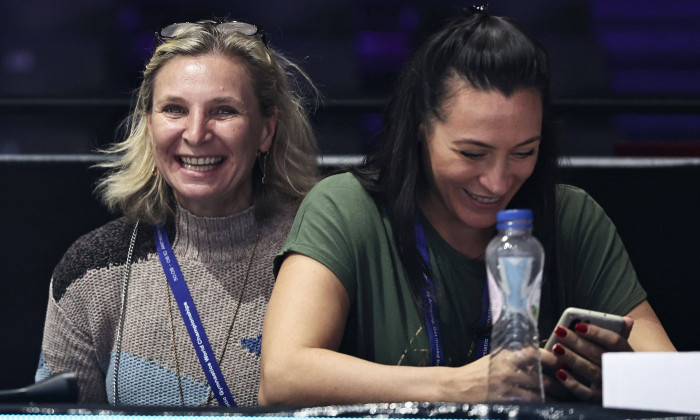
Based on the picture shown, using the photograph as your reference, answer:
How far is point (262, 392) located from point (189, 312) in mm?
602

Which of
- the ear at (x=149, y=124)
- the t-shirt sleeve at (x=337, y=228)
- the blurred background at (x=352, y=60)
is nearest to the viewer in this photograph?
the t-shirt sleeve at (x=337, y=228)

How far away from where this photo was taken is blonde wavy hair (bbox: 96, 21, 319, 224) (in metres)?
2.14

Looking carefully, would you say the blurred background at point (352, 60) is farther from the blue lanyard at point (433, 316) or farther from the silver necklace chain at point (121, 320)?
the blue lanyard at point (433, 316)

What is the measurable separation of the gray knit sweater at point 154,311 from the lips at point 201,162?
0.12 metres

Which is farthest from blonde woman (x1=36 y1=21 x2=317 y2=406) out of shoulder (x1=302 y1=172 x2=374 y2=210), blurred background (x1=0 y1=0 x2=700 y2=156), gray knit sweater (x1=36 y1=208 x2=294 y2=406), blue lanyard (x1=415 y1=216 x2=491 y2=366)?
blue lanyard (x1=415 y1=216 x2=491 y2=366)

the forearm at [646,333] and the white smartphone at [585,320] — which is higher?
the white smartphone at [585,320]

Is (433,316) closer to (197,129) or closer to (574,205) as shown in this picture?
(574,205)

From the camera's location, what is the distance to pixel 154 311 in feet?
6.70

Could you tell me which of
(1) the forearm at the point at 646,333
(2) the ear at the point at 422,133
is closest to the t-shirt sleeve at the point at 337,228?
(2) the ear at the point at 422,133

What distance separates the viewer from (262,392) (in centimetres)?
147

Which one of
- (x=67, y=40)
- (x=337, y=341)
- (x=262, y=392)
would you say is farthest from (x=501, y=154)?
(x=67, y=40)

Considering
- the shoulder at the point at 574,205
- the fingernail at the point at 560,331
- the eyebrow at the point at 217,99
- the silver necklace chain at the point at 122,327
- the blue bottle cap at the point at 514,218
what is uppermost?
the eyebrow at the point at 217,99

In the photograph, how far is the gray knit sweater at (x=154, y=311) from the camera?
1995 mm

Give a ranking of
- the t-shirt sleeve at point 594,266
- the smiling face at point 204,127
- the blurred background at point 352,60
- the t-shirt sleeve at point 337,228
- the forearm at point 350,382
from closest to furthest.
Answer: the forearm at point 350,382 < the t-shirt sleeve at point 337,228 < the t-shirt sleeve at point 594,266 < the smiling face at point 204,127 < the blurred background at point 352,60
